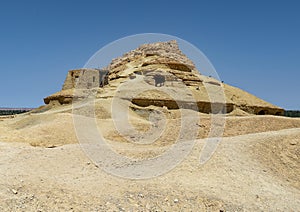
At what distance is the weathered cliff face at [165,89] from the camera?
95.6 ft

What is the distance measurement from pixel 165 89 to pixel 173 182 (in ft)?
73.8

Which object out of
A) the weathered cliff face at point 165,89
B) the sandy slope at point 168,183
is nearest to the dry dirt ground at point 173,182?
the sandy slope at point 168,183

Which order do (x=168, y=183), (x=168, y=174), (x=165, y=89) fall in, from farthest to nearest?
(x=165, y=89)
(x=168, y=174)
(x=168, y=183)

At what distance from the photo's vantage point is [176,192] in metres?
7.47

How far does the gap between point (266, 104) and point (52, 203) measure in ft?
115

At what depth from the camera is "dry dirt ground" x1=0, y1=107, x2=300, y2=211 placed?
6.87m

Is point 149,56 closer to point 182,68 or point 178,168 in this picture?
point 182,68

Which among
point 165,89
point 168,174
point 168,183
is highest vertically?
point 165,89

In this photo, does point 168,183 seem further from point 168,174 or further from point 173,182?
point 168,174

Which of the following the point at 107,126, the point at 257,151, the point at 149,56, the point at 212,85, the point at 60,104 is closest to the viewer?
the point at 257,151

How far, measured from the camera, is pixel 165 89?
30344mm

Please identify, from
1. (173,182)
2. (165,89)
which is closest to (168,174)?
(173,182)

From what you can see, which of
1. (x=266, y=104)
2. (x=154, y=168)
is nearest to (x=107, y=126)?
(x=154, y=168)

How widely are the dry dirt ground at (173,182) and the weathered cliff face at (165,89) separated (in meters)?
17.4
